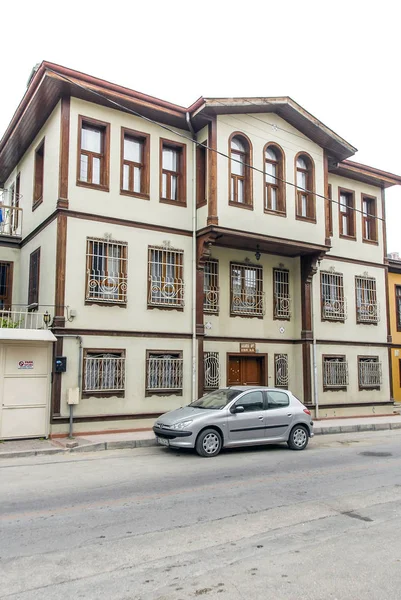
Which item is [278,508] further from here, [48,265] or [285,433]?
[48,265]

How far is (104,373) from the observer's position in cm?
1420

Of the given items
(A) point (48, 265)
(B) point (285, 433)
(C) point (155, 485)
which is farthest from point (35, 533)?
(A) point (48, 265)

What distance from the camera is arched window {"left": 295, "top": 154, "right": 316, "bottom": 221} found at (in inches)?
717

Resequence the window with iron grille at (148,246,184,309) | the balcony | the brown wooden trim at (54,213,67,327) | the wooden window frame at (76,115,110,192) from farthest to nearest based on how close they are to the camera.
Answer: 1. the balcony
2. the window with iron grille at (148,246,184,309)
3. the wooden window frame at (76,115,110,192)
4. the brown wooden trim at (54,213,67,327)

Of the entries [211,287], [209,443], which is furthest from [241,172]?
[209,443]

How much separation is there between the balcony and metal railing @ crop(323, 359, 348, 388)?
38.6 feet

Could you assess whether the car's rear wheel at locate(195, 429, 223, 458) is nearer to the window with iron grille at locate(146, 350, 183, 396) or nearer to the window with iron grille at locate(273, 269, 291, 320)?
the window with iron grille at locate(146, 350, 183, 396)

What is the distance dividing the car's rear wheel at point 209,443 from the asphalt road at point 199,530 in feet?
1.65

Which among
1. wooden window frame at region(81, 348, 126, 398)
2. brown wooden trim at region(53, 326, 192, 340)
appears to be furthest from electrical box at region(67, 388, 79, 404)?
brown wooden trim at region(53, 326, 192, 340)

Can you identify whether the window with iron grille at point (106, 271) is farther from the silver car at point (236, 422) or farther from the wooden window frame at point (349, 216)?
the wooden window frame at point (349, 216)

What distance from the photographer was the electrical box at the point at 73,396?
13.1 meters

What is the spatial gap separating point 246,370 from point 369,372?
5767 mm

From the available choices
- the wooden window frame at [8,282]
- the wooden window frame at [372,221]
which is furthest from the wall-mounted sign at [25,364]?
the wooden window frame at [372,221]

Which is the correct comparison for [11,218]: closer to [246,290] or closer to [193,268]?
[193,268]
